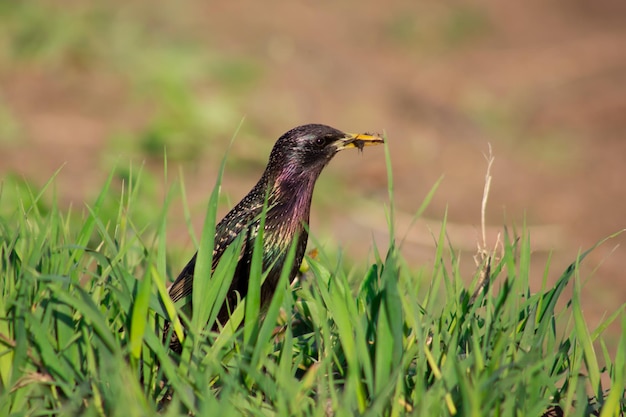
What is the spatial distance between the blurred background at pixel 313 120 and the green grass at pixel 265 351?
1621mm

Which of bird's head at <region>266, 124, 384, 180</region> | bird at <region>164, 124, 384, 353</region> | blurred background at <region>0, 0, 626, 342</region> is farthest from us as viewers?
blurred background at <region>0, 0, 626, 342</region>

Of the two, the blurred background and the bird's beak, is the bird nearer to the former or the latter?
the bird's beak

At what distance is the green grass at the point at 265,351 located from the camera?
7.11 ft

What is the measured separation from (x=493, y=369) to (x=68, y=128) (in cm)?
518

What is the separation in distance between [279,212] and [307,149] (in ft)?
0.86

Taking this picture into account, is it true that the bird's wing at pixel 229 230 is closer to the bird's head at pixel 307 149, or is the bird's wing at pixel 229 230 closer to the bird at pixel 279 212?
the bird at pixel 279 212

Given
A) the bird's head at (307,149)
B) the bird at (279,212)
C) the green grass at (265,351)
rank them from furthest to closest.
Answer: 1. the bird's head at (307,149)
2. the bird at (279,212)
3. the green grass at (265,351)

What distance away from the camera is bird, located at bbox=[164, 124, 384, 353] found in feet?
9.68

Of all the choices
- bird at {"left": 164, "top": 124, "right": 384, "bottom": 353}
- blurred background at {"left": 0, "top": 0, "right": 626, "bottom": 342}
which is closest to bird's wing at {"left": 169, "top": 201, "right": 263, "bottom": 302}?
bird at {"left": 164, "top": 124, "right": 384, "bottom": 353}

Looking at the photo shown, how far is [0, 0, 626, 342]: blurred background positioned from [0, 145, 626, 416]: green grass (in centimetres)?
162

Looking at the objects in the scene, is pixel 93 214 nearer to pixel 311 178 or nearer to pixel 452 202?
pixel 311 178

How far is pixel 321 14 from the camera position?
37.4 ft

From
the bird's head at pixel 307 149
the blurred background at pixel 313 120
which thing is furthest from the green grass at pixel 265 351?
the blurred background at pixel 313 120

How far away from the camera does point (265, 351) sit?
7.80 feet
